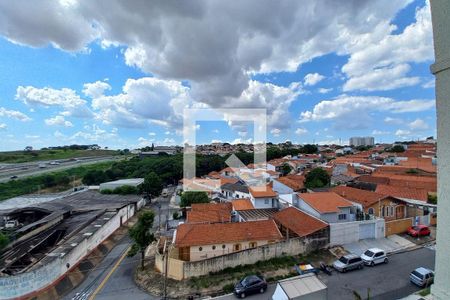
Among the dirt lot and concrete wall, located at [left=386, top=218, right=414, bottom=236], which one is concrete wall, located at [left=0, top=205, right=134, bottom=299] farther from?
concrete wall, located at [left=386, top=218, right=414, bottom=236]

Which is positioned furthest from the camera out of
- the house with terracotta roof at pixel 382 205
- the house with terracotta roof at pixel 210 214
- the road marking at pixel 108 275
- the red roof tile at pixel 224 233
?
the house with terracotta roof at pixel 210 214

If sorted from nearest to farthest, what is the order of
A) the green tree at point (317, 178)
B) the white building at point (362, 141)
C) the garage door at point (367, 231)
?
the garage door at point (367, 231), the green tree at point (317, 178), the white building at point (362, 141)

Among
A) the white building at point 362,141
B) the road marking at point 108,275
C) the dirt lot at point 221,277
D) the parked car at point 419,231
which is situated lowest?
the road marking at point 108,275

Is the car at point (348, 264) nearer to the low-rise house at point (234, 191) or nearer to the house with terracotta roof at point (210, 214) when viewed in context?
the house with terracotta roof at point (210, 214)

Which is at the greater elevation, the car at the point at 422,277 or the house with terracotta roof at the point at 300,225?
the house with terracotta roof at the point at 300,225

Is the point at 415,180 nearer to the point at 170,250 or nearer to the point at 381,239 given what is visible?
the point at 381,239

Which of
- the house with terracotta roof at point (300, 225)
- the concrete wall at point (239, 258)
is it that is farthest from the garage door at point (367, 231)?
the concrete wall at point (239, 258)

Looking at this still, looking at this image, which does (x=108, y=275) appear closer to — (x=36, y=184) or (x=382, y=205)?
(x=382, y=205)
